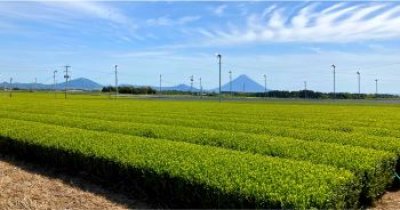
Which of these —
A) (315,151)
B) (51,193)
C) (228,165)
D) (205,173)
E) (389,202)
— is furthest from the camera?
(315,151)

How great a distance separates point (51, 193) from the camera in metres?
9.86

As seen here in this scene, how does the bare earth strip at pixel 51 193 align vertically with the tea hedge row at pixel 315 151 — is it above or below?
below

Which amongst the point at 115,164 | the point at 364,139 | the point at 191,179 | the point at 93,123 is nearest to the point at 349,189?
the point at 191,179

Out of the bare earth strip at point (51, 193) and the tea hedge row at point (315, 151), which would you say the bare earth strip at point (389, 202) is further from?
the bare earth strip at point (51, 193)

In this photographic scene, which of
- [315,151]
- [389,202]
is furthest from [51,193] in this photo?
[389,202]

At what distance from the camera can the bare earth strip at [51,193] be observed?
897cm

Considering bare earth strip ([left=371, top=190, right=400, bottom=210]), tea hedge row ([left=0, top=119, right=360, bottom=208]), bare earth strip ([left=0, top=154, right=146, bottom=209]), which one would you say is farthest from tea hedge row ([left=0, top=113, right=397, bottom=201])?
bare earth strip ([left=0, top=154, right=146, bottom=209])

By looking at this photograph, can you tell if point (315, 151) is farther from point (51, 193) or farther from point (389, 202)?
point (51, 193)

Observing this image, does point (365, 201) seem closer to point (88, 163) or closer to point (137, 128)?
point (88, 163)

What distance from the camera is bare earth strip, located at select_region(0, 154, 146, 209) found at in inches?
353

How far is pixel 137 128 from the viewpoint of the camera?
16297 millimetres

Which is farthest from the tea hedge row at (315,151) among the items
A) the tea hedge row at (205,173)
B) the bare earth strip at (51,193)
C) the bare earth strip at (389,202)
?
the bare earth strip at (51,193)

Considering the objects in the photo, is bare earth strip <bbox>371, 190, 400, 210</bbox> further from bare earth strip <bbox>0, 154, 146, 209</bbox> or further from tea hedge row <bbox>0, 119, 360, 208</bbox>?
bare earth strip <bbox>0, 154, 146, 209</bbox>

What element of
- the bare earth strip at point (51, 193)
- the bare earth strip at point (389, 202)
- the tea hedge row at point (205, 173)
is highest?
the tea hedge row at point (205, 173)
